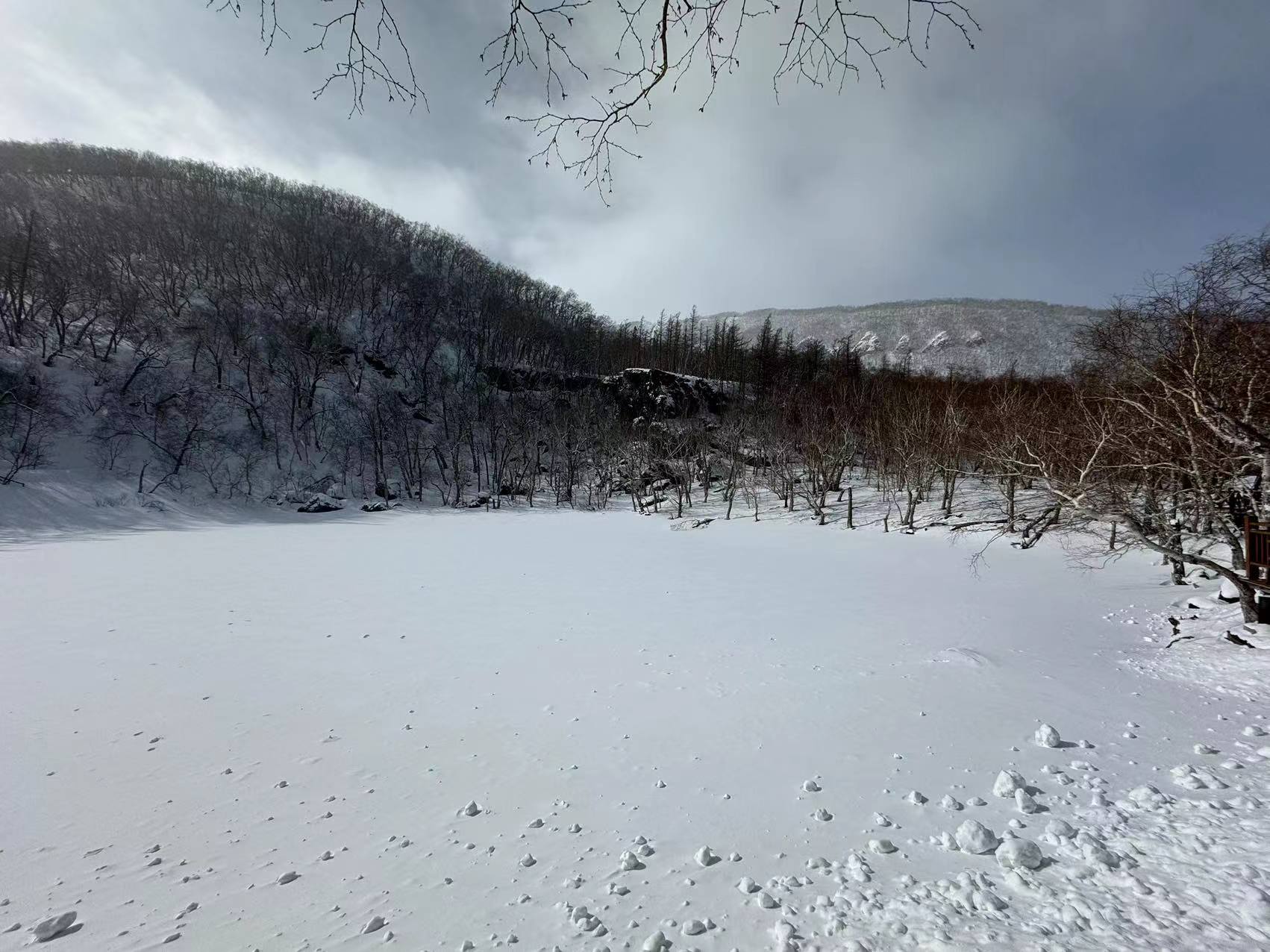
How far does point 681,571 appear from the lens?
52.7 ft

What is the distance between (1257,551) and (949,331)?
119 meters

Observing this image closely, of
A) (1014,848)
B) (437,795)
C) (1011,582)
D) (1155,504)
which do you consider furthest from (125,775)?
(1011,582)

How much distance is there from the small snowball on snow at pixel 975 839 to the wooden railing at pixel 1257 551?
824 cm

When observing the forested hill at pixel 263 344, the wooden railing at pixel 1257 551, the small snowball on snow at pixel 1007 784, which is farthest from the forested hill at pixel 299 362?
the small snowball on snow at pixel 1007 784

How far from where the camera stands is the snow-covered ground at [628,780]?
2.79 meters

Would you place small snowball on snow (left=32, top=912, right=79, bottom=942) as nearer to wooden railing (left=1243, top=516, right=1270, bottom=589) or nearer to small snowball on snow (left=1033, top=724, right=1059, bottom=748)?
small snowball on snow (left=1033, top=724, right=1059, bottom=748)

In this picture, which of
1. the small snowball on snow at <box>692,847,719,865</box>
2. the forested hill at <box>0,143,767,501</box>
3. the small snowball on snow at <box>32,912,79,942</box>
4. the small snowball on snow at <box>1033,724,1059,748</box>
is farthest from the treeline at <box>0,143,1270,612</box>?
the small snowball on snow at <box>32,912,79,942</box>

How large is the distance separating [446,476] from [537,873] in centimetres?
4660

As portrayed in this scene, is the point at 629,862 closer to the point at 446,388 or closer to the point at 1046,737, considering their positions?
the point at 1046,737

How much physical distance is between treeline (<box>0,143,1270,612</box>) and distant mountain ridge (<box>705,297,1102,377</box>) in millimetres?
35320

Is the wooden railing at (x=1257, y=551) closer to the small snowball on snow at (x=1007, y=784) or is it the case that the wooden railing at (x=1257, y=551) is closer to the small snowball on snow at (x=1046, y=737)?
the small snowball on snow at (x=1046, y=737)

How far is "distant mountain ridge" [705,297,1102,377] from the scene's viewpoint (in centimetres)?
9256

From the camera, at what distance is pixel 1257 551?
25.0 ft

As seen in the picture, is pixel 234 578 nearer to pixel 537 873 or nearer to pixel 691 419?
pixel 537 873
